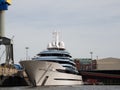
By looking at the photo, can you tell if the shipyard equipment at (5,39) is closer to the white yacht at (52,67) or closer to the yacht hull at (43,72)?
the white yacht at (52,67)

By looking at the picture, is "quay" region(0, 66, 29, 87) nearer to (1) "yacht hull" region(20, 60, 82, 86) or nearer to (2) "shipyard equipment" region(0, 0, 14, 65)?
(2) "shipyard equipment" region(0, 0, 14, 65)

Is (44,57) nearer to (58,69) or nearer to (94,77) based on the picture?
(58,69)

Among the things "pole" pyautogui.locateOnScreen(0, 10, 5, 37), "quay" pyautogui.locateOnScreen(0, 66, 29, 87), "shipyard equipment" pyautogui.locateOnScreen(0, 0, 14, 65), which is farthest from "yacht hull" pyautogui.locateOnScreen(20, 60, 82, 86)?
"pole" pyautogui.locateOnScreen(0, 10, 5, 37)

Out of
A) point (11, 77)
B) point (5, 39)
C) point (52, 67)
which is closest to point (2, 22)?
point (5, 39)

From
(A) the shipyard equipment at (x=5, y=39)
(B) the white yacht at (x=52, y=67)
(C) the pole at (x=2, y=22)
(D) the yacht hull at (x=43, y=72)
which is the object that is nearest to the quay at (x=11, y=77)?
(A) the shipyard equipment at (x=5, y=39)

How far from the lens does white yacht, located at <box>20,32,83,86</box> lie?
358 ft

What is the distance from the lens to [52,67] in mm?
111125

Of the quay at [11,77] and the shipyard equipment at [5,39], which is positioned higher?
the shipyard equipment at [5,39]

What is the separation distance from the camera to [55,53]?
124 meters

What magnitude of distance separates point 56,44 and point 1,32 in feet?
89.3

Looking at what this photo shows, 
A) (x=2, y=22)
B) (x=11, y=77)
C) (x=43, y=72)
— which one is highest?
(x=2, y=22)

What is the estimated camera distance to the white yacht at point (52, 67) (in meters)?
109

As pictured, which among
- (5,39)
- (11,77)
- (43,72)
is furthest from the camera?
(5,39)

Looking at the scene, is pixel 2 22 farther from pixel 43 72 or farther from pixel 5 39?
pixel 43 72
